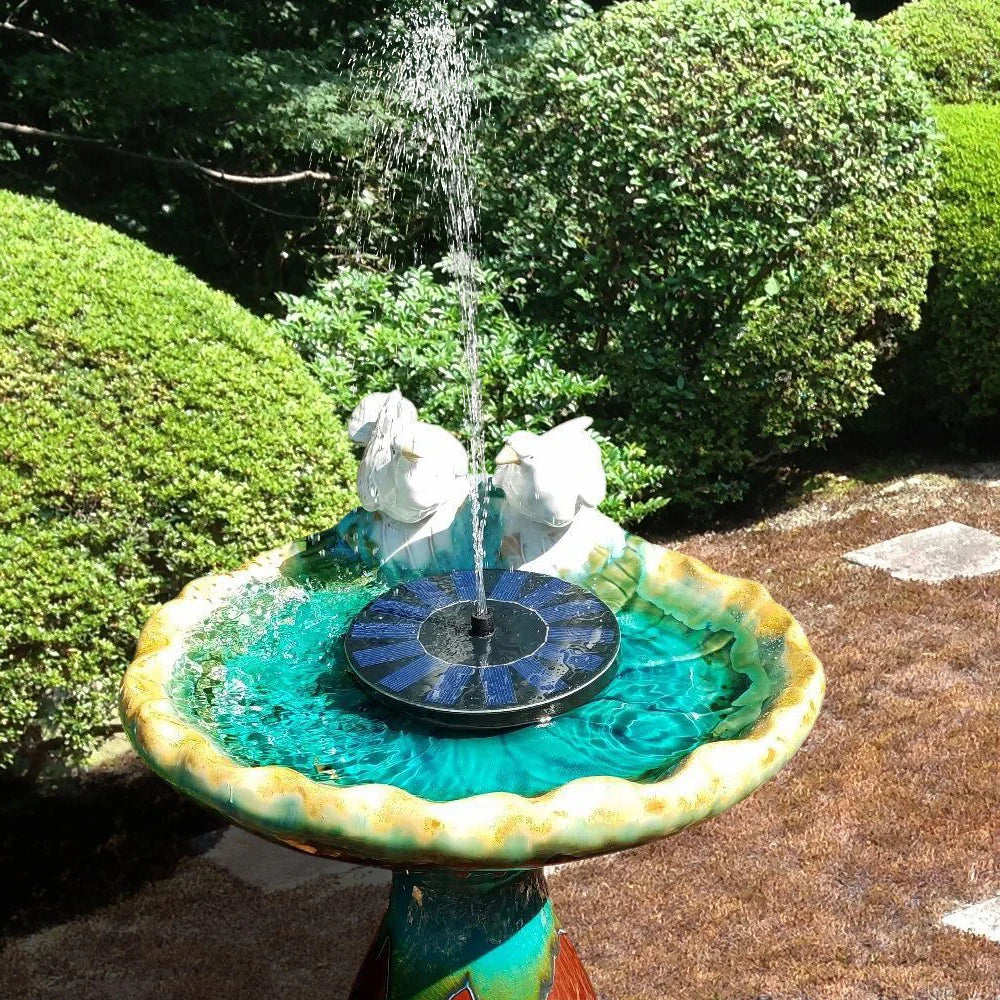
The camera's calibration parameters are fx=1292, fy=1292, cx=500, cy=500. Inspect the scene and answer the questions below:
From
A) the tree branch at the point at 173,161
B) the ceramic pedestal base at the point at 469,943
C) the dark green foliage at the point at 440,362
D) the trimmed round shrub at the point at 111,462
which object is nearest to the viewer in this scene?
the ceramic pedestal base at the point at 469,943

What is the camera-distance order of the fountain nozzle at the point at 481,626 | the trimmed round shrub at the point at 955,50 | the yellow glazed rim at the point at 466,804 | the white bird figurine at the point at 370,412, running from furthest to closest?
the trimmed round shrub at the point at 955,50, the white bird figurine at the point at 370,412, the fountain nozzle at the point at 481,626, the yellow glazed rim at the point at 466,804

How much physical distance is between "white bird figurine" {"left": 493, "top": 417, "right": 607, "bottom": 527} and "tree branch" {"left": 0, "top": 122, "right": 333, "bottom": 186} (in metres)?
5.49

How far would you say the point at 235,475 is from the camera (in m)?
4.51

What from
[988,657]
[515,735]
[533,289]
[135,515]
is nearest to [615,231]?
[533,289]

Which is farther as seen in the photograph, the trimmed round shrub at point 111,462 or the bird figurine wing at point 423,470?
the trimmed round shrub at point 111,462

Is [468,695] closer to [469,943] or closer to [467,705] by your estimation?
[467,705]

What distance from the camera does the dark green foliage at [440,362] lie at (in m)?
6.51

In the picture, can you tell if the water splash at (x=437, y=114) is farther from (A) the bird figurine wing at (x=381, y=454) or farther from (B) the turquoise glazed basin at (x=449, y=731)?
(B) the turquoise glazed basin at (x=449, y=731)

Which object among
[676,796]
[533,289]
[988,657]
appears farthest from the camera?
[533,289]

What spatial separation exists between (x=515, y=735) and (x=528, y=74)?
502cm

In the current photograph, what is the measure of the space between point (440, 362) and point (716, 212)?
1633mm

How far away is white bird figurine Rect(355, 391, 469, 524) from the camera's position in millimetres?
3479

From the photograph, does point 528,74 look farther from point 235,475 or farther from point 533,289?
point 235,475

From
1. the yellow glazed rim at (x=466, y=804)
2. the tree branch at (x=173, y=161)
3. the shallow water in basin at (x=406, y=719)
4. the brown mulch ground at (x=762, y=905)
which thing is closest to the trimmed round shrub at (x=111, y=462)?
the brown mulch ground at (x=762, y=905)
